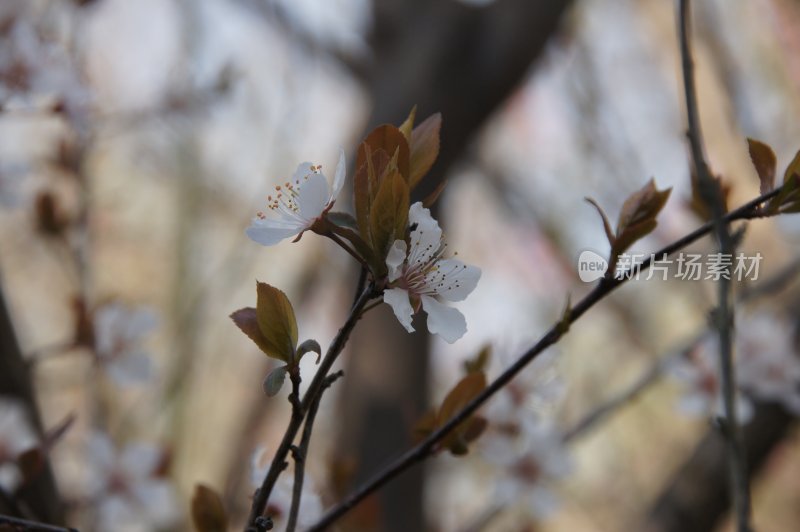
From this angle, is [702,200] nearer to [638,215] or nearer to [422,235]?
[638,215]

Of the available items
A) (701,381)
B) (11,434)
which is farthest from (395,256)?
(701,381)

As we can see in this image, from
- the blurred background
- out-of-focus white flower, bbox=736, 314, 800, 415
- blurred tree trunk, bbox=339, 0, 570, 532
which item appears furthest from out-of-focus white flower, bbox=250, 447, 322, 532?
blurred tree trunk, bbox=339, 0, 570, 532

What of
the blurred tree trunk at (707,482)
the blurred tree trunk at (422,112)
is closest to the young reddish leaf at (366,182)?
the blurred tree trunk at (707,482)

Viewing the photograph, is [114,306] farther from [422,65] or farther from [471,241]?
[471,241]

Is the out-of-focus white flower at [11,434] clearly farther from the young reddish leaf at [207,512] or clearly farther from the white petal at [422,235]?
the white petal at [422,235]

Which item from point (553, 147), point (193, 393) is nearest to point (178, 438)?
point (193, 393)

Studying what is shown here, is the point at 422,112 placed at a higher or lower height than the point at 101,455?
higher
